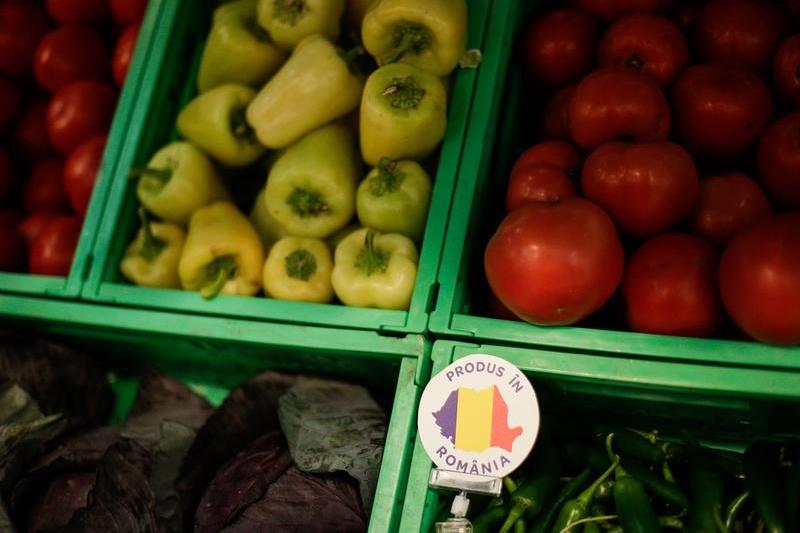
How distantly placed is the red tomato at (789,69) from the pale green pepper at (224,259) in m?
1.28

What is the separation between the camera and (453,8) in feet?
5.50

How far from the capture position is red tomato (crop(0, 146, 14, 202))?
2.42m

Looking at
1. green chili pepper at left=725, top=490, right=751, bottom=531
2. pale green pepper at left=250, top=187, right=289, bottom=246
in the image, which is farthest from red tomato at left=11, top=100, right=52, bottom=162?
green chili pepper at left=725, top=490, right=751, bottom=531

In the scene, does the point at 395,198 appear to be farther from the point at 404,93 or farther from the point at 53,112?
the point at 53,112

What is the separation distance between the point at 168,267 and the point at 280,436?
605mm

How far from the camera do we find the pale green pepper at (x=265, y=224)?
75.0 inches

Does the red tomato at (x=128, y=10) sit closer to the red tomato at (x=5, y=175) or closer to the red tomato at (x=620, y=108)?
the red tomato at (x=5, y=175)

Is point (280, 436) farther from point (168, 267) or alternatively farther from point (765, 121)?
point (765, 121)

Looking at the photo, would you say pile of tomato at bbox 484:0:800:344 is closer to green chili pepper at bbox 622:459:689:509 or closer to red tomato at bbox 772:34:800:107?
red tomato at bbox 772:34:800:107

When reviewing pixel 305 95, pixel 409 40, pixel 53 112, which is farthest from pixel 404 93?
pixel 53 112

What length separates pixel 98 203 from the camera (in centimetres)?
197

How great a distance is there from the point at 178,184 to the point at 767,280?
1.44 metres

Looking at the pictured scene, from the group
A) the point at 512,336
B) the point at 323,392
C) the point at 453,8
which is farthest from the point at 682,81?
the point at 323,392

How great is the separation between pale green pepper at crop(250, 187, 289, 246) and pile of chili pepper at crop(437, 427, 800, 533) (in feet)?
2.86
